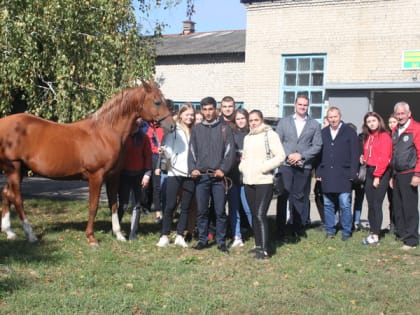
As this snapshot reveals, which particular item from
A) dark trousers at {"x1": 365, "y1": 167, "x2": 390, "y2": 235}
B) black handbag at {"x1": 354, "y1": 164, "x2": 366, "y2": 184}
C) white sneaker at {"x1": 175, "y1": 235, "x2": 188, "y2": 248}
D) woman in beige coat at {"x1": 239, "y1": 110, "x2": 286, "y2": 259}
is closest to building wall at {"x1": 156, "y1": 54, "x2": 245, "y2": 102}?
black handbag at {"x1": 354, "y1": 164, "x2": 366, "y2": 184}

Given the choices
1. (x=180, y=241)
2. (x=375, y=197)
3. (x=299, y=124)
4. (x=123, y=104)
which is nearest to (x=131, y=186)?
(x=180, y=241)

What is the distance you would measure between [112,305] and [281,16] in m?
14.7

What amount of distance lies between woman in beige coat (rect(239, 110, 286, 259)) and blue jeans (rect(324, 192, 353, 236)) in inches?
64.7

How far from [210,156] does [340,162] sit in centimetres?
210

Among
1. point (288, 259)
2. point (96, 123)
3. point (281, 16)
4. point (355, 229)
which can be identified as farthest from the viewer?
point (281, 16)

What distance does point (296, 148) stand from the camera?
789 cm

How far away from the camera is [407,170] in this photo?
731cm

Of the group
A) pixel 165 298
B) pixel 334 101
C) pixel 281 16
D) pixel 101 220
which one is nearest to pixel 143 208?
pixel 101 220

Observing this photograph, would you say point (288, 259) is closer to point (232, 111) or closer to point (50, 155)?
point (232, 111)

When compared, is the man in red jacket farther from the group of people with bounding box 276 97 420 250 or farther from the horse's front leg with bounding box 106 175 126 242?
the horse's front leg with bounding box 106 175 126 242

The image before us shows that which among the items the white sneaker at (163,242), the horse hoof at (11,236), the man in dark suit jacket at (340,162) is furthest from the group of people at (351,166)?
the horse hoof at (11,236)

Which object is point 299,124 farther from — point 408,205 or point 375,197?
point 408,205

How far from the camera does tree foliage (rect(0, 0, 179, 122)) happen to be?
29.2 feet

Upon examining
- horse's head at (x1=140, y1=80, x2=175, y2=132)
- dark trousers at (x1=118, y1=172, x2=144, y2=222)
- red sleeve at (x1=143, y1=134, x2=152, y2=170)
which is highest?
horse's head at (x1=140, y1=80, x2=175, y2=132)
